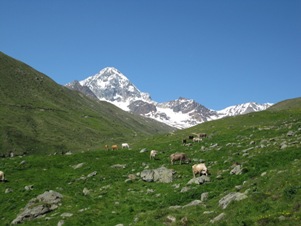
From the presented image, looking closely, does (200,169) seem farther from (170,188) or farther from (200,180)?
(170,188)

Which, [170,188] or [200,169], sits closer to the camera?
[170,188]

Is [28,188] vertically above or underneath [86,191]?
above

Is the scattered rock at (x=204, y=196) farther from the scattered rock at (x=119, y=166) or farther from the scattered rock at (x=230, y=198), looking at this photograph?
the scattered rock at (x=119, y=166)

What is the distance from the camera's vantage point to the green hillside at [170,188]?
18.3 m

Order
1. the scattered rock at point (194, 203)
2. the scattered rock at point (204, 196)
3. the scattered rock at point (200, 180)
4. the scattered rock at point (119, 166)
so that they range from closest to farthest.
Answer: the scattered rock at point (194, 203) < the scattered rock at point (204, 196) < the scattered rock at point (200, 180) < the scattered rock at point (119, 166)

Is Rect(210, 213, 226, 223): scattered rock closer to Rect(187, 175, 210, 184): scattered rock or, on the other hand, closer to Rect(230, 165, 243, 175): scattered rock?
Rect(187, 175, 210, 184): scattered rock

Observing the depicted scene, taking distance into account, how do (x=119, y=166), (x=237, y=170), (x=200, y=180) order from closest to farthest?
1. (x=200, y=180)
2. (x=237, y=170)
3. (x=119, y=166)

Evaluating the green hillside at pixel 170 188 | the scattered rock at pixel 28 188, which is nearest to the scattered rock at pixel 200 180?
the green hillside at pixel 170 188

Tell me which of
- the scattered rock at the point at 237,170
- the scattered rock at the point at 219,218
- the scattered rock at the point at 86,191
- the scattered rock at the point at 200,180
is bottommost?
the scattered rock at the point at 219,218

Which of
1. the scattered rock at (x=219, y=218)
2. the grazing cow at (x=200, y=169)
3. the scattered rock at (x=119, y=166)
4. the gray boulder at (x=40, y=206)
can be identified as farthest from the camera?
the scattered rock at (x=119, y=166)

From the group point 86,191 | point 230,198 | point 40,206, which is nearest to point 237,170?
point 230,198

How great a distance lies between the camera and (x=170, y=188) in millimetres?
27781

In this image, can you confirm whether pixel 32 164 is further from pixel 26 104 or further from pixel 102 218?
pixel 26 104

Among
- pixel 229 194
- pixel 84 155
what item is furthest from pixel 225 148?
pixel 84 155
